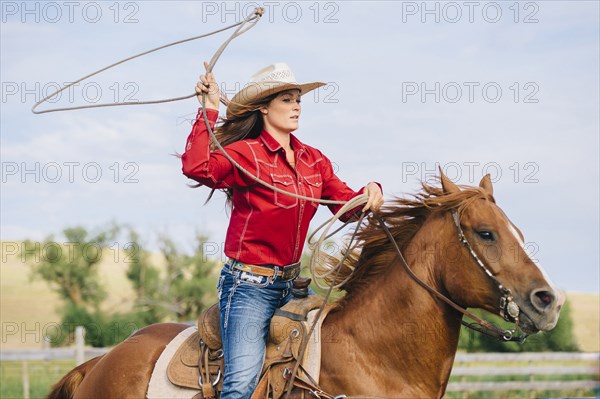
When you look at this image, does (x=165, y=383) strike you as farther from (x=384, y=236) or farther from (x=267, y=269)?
(x=384, y=236)

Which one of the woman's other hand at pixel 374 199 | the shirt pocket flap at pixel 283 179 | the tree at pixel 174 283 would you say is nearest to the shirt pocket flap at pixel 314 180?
the shirt pocket flap at pixel 283 179

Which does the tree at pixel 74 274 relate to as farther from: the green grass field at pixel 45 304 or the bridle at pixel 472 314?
the bridle at pixel 472 314

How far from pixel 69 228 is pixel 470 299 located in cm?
3518

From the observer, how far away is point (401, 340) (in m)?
4.59

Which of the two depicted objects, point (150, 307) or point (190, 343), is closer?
point (190, 343)

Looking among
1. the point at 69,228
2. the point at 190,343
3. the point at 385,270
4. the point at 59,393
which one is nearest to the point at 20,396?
the point at 59,393

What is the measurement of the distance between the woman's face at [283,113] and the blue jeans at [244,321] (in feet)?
3.23

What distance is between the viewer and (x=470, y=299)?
14.6 ft

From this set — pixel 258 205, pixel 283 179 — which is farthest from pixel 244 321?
pixel 283 179

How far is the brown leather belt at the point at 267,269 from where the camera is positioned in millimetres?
4859

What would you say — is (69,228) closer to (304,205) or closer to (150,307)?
(150,307)

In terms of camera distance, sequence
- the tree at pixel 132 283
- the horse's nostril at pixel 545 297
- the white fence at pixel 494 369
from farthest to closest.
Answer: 1. the tree at pixel 132 283
2. the white fence at pixel 494 369
3. the horse's nostril at pixel 545 297

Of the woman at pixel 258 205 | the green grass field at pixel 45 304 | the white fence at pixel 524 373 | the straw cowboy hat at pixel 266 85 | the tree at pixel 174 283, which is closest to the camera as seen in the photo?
the woman at pixel 258 205

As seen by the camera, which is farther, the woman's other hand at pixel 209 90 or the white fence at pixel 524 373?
the white fence at pixel 524 373
